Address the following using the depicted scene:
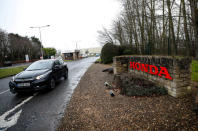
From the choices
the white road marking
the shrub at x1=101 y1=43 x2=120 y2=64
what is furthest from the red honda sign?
the shrub at x1=101 y1=43 x2=120 y2=64

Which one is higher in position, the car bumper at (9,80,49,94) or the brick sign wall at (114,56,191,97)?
the brick sign wall at (114,56,191,97)

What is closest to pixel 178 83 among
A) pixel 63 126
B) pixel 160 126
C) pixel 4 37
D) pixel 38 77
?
pixel 160 126

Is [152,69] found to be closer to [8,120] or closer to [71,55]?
[8,120]

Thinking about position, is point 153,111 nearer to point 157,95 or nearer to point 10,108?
point 157,95

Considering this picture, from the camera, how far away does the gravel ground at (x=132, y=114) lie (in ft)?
7.77

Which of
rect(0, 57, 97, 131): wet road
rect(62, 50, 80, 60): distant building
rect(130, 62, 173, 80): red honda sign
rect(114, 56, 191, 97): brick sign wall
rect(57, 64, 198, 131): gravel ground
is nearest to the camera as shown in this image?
rect(57, 64, 198, 131): gravel ground

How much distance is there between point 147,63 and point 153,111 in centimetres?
263

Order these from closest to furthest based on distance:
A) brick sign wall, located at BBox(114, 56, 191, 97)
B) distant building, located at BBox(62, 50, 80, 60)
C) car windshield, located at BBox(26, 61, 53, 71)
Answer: brick sign wall, located at BBox(114, 56, 191, 97), car windshield, located at BBox(26, 61, 53, 71), distant building, located at BBox(62, 50, 80, 60)

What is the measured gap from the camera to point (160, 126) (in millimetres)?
2301

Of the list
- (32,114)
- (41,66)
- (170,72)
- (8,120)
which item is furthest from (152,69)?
(41,66)

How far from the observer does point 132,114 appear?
283cm

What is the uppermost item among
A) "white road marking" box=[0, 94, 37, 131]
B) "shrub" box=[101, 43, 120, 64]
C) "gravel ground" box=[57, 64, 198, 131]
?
"shrub" box=[101, 43, 120, 64]

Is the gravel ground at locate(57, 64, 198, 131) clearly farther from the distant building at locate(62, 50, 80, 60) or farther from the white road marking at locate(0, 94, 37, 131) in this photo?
the distant building at locate(62, 50, 80, 60)

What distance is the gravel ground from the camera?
7.77ft
